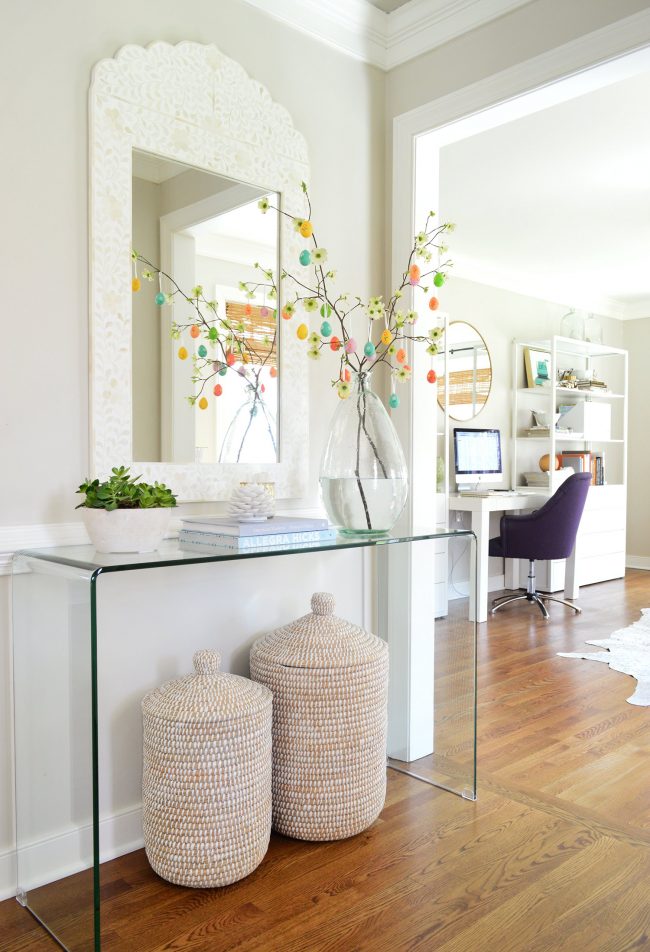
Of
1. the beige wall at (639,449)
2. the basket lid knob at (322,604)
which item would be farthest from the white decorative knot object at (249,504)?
the beige wall at (639,449)

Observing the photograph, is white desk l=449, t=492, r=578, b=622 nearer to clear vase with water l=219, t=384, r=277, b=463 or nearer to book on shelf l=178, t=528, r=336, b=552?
clear vase with water l=219, t=384, r=277, b=463

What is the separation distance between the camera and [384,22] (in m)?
2.57

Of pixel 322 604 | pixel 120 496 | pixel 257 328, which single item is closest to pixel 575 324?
pixel 257 328

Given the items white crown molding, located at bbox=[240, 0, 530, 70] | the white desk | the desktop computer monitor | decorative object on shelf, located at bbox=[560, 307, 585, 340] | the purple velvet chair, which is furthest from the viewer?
decorative object on shelf, located at bbox=[560, 307, 585, 340]

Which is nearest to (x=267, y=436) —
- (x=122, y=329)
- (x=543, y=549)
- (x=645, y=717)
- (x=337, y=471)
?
(x=337, y=471)

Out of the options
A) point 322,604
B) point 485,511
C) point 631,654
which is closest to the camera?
point 322,604

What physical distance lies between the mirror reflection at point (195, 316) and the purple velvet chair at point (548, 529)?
10.5 feet

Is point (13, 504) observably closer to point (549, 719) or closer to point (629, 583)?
point (549, 719)

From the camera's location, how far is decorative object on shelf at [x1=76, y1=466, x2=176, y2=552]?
67.9 inches

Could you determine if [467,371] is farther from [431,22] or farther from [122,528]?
[122,528]

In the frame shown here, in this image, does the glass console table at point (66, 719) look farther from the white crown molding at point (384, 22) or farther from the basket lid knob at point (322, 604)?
the white crown molding at point (384, 22)

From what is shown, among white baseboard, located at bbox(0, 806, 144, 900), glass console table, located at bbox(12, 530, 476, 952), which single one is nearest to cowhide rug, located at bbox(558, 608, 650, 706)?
glass console table, located at bbox(12, 530, 476, 952)

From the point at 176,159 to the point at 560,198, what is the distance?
3.13 metres

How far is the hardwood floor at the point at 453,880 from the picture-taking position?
1.67 m
